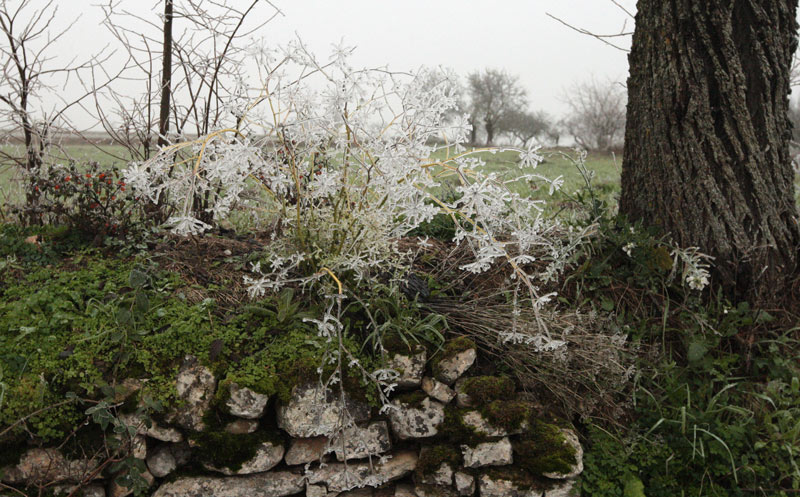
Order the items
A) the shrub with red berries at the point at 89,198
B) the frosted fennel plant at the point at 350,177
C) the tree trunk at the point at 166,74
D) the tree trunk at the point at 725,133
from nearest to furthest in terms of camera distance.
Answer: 1. the frosted fennel plant at the point at 350,177
2. the tree trunk at the point at 725,133
3. the shrub with red berries at the point at 89,198
4. the tree trunk at the point at 166,74

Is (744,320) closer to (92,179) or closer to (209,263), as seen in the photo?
(209,263)

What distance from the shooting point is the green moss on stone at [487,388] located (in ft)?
9.39

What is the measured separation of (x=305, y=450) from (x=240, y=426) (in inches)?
13.0

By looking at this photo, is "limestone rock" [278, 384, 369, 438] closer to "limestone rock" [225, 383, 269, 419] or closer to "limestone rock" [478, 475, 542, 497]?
"limestone rock" [225, 383, 269, 419]

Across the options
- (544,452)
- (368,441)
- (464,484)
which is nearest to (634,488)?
(544,452)

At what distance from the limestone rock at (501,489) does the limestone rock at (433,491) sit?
0.50 feet

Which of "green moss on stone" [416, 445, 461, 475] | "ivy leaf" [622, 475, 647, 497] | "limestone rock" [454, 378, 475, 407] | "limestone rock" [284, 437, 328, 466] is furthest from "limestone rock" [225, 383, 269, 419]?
"ivy leaf" [622, 475, 647, 497]

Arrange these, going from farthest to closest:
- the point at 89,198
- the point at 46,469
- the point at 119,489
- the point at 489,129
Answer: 1. the point at 489,129
2. the point at 89,198
3. the point at 119,489
4. the point at 46,469

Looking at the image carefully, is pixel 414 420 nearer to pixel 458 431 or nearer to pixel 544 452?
pixel 458 431

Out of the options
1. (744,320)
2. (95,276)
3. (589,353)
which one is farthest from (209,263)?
(744,320)

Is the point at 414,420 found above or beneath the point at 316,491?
above

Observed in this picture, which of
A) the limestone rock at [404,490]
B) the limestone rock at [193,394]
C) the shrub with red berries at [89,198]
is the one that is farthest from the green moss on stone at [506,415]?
the shrub with red berries at [89,198]

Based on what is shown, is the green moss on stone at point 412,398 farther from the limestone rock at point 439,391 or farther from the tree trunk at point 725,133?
the tree trunk at point 725,133

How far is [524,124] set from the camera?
28625 millimetres
